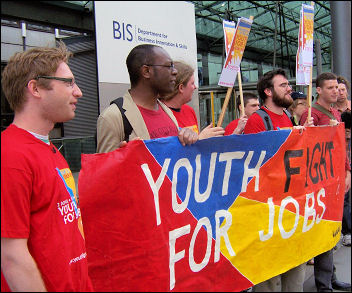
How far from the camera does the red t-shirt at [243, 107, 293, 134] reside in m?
2.76

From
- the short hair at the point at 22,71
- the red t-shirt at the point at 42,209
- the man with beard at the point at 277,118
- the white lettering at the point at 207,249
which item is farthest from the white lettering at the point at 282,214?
the short hair at the point at 22,71

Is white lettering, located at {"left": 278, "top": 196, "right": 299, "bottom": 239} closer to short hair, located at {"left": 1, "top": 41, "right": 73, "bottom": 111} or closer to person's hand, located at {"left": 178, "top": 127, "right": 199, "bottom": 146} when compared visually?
person's hand, located at {"left": 178, "top": 127, "right": 199, "bottom": 146}

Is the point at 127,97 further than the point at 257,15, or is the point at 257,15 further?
the point at 257,15

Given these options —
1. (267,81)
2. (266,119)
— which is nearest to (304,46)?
(267,81)

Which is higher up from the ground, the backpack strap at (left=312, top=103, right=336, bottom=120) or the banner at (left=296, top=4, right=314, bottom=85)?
the banner at (left=296, top=4, right=314, bottom=85)

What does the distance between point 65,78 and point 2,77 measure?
8.0 inches

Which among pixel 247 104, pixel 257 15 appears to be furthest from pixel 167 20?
pixel 257 15

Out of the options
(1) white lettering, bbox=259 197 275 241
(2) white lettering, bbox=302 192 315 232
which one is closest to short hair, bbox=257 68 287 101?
(2) white lettering, bbox=302 192 315 232

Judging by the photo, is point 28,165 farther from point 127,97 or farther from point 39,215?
point 127,97

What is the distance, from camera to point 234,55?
2465mm

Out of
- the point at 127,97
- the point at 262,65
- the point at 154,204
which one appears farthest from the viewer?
the point at 262,65

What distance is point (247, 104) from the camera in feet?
15.2

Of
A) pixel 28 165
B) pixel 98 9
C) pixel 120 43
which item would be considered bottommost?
pixel 28 165

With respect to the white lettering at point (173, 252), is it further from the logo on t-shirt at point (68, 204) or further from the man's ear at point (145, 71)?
the man's ear at point (145, 71)
